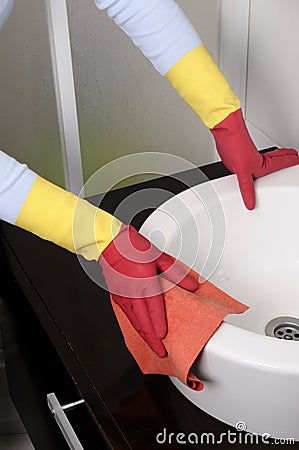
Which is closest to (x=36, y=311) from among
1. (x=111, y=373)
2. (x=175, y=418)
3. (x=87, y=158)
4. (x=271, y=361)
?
(x=111, y=373)

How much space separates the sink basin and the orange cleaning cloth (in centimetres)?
1

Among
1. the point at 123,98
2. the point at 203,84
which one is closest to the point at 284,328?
the point at 203,84

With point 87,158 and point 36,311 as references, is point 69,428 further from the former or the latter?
point 87,158

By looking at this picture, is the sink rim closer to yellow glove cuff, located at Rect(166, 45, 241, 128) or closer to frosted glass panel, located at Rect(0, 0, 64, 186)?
yellow glove cuff, located at Rect(166, 45, 241, 128)

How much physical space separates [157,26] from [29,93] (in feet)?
1.33

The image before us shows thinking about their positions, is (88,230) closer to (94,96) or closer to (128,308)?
(128,308)

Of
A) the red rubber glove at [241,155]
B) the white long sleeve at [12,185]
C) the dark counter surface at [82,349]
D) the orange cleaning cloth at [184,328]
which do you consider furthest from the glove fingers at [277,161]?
the white long sleeve at [12,185]

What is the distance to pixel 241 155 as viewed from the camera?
0.97 m

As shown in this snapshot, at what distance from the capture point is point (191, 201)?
0.93 meters

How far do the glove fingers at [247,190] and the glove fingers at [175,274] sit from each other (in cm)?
20

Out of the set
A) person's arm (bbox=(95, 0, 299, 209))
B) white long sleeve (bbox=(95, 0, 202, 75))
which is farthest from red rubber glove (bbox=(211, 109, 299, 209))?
white long sleeve (bbox=(95, 0, 202, 75))

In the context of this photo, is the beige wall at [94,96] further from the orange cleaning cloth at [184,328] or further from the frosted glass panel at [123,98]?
the orange cleaning cloth at [184,328]

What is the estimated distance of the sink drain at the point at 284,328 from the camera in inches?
34.5

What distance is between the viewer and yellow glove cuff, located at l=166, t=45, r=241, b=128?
0.93 m
